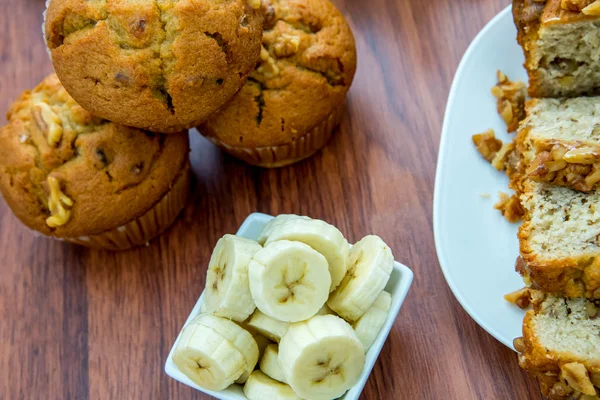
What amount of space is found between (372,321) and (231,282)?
1.24 feet

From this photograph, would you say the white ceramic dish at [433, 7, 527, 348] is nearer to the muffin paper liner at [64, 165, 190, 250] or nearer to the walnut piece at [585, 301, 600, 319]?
the walnut piece at [585, 301, 600, 319]

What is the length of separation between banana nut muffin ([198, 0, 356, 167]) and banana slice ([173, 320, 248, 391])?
2.18 feet

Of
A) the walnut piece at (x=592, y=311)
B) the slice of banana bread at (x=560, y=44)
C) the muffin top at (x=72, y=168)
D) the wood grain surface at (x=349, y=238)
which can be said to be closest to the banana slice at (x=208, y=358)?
the wood grain surface at (x=349, y=238)

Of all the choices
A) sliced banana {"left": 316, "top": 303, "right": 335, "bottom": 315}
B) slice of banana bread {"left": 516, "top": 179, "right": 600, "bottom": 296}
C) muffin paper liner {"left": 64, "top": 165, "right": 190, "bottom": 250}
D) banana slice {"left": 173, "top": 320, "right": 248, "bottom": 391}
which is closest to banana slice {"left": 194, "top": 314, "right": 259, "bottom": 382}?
banana slice {"left": 173, "top": 320, "right": 248, "bottom": 391}

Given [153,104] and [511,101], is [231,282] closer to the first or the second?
[153,104]

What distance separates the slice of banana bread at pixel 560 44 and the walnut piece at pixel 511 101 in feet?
0.17

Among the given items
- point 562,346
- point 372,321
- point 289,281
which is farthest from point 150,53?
point 562,346

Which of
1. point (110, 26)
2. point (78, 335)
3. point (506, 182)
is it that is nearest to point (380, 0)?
point (506, 182)

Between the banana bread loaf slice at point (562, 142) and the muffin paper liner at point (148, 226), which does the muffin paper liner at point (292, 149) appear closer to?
the muffin paper liner at point (148, 226)

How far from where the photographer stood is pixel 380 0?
2.49 m

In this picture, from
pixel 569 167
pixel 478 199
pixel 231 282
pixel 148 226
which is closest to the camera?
pixel 231 282

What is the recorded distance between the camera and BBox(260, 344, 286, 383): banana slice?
1.66 m

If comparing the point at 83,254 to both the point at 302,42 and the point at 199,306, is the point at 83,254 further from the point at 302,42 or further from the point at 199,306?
the point at 302,42

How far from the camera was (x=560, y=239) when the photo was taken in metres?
1.70
